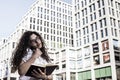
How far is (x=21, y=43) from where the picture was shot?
13.3 feet

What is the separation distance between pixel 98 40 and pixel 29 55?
58806mm

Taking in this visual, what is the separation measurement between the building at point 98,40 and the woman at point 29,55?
52.5 m

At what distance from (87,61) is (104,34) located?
9695 mm

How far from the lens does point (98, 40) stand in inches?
2424

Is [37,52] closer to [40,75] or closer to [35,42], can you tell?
[35,42]

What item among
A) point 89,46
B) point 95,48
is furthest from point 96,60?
point 89,46

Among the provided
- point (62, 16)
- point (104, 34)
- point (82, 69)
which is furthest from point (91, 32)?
point (62, 16)

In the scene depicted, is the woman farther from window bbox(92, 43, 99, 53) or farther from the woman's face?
window bbox(92, 43, 99, 53)

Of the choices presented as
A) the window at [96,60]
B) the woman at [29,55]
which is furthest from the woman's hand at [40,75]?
the window at [96,60]

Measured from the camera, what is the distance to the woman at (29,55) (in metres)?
3.69

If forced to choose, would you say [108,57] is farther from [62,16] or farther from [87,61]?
[62,16]

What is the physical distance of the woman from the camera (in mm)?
3691

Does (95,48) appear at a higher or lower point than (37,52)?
higher

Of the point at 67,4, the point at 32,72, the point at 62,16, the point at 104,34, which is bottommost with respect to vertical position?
the point at 32,72
